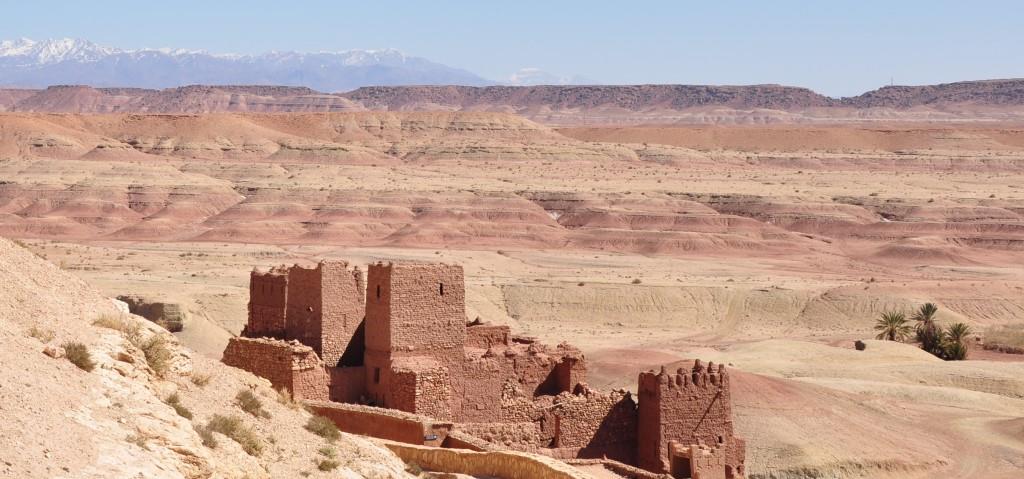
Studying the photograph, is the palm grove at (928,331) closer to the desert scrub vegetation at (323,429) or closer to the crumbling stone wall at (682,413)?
the crumbling stone wall at (682,413)

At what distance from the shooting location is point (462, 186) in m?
113

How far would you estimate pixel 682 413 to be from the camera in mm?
26938

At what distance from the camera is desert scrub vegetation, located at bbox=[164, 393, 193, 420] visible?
13.3m

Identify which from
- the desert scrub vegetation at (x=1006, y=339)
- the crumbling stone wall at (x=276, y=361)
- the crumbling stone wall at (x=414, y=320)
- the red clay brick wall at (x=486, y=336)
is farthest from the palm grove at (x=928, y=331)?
the crumbling stone wall at (x=276, y=361)

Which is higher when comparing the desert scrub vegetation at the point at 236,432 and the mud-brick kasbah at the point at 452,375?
the desert scrub vegetation at the point at 236,432

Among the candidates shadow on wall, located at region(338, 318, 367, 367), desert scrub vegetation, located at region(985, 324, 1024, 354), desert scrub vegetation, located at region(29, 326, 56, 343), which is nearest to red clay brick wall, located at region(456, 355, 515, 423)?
shadow on wall, located at region(338, 318, 367, 367)

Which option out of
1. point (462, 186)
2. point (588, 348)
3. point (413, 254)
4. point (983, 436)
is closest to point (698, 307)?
point (588, 348)

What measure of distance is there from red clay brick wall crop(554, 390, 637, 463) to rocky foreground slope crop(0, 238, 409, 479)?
9690 millimetres

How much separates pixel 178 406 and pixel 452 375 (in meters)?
12.3

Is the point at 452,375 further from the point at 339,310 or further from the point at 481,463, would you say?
the point at 481,463

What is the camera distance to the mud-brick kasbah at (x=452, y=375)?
2450cm

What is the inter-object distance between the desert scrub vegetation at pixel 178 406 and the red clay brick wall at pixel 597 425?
41.9 feet

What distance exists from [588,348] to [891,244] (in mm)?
46284

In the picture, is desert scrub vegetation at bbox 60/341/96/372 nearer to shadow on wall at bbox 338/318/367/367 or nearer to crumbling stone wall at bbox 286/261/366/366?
crumbling stone wall at bbox 286/261/366/366
